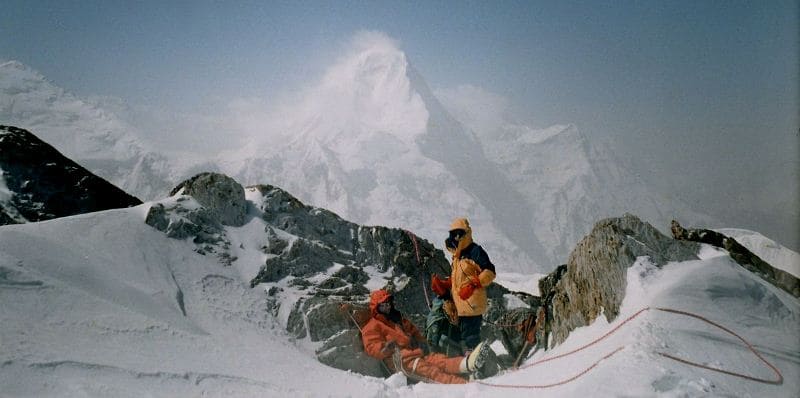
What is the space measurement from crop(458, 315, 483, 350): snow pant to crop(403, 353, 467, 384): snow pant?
3.75 ft

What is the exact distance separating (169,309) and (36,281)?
1884 mm

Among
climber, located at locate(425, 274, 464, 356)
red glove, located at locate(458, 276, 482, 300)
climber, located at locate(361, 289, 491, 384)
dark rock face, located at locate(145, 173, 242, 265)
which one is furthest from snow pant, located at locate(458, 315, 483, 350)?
dark rock face, located at locate(145, 173, 242, 265)

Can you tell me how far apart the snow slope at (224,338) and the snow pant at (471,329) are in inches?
61.8

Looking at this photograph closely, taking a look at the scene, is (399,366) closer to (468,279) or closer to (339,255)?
(468,279)

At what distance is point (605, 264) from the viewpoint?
21.0 feet

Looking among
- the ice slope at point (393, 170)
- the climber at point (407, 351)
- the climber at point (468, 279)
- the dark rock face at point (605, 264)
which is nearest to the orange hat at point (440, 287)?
the climber at point (468, 279)

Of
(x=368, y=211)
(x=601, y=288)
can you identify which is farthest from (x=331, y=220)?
(x=368, y=211)

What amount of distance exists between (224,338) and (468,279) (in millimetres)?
4711

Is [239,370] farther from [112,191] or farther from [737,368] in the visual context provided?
[112,191]

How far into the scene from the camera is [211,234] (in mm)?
9984

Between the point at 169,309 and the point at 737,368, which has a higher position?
the point at 737,368

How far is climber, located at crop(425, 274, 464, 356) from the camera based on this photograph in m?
8.48

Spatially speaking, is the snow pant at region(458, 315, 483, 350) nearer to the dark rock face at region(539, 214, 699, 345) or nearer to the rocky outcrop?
the dark rock face at region(539, 214, 699, 345)

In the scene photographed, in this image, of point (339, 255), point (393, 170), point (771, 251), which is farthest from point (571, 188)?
point (339, 255)
